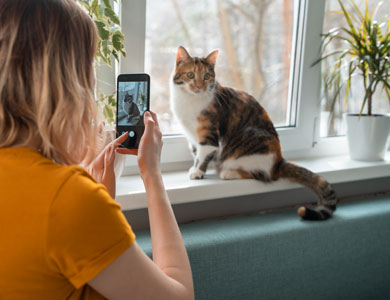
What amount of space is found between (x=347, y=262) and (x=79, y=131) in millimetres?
1101

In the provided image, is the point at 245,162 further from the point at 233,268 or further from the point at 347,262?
the point at 347,262

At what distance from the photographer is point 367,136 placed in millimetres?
1638

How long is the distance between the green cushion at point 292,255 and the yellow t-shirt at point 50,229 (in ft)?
1.83

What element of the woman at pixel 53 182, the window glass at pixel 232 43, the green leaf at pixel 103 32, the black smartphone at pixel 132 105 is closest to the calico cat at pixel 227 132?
the window glass at pixel 232 43

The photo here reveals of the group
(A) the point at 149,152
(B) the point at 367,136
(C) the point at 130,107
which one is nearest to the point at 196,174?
(C) the point at 130,107

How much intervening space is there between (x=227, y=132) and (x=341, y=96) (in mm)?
725

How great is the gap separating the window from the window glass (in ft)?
0.56

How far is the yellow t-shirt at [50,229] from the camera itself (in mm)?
519

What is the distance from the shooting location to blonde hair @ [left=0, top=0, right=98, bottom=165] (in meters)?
0.55

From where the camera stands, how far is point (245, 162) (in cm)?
137

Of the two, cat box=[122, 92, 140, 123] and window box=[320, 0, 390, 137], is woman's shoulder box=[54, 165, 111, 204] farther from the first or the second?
window box=[320, 0, 390, 137]

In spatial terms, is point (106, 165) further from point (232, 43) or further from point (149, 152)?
point (232, 43)

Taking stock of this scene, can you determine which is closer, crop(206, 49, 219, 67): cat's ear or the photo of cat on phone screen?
the photo of cat on phone screen

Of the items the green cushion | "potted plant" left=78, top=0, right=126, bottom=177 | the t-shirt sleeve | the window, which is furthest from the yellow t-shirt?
the window
